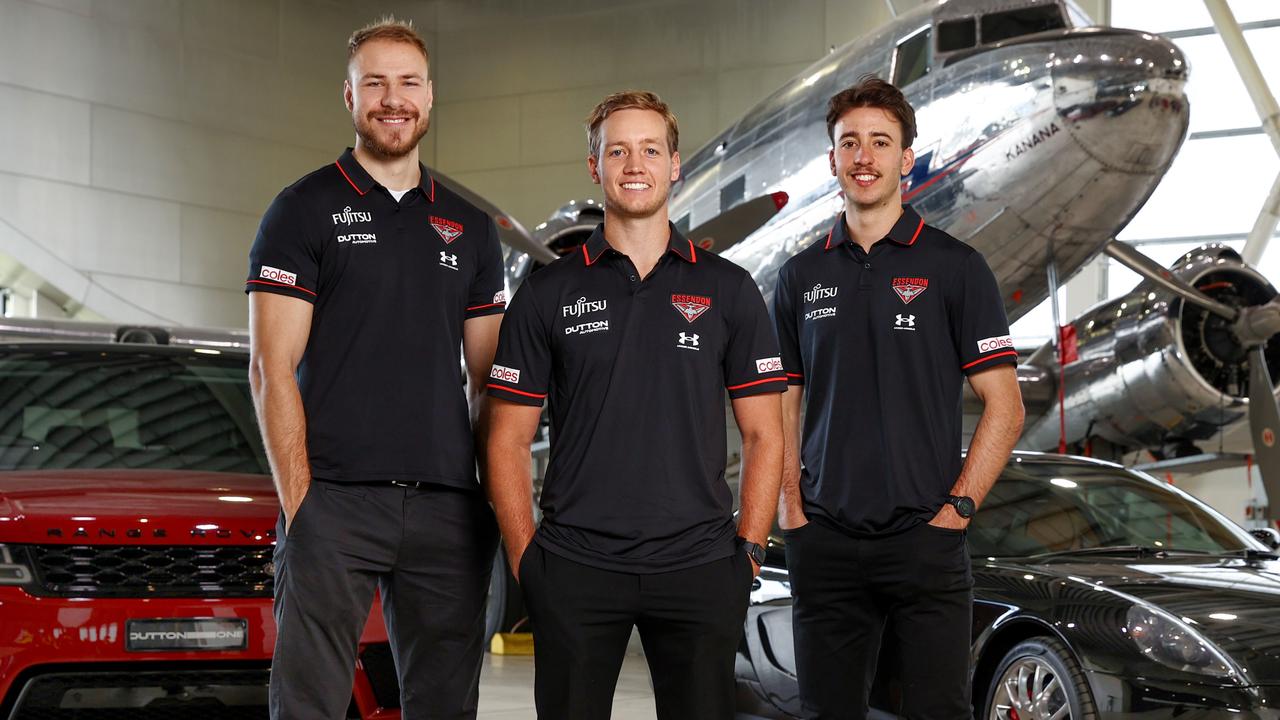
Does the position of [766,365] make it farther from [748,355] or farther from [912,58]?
[912,58]

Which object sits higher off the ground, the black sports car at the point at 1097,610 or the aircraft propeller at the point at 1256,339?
the aircraft propeller at the point at 1256,339

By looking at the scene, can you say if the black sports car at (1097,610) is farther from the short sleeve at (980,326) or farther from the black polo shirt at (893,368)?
the short sleeve at (980,326)

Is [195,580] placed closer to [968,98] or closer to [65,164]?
[968,98]

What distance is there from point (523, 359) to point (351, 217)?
513 mm

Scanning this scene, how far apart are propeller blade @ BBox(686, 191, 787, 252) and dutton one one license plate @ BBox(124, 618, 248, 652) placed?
541cm

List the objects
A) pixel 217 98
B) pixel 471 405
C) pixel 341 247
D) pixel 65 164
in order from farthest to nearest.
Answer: pixel 217 98
pixel 65 164
pixel 471 405
pixel 341 247

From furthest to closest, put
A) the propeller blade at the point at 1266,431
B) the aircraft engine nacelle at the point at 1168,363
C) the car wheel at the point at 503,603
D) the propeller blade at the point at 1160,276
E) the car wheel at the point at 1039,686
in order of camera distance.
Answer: the aircraft engine nacelle at the point at 1168,363 → the propeller blade at the point at 1266,431 → the propeller blade at the point at 1160,276 → the car wheel at the point at 503,603 → the car wheel at the point at 1039,686

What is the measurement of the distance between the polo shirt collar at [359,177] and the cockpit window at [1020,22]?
5.99m

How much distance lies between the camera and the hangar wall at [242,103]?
18031 millimetres

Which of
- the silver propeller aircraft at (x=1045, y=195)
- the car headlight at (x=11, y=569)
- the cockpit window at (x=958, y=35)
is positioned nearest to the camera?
the car headlight at (x=11, y=569)

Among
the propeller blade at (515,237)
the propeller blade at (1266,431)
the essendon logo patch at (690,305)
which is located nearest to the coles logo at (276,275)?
the essendon logo patch at (690,305)

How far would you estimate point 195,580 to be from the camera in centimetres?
354

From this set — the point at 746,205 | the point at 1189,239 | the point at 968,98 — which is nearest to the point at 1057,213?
the point at 968,98

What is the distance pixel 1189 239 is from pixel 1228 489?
11.5 feet
